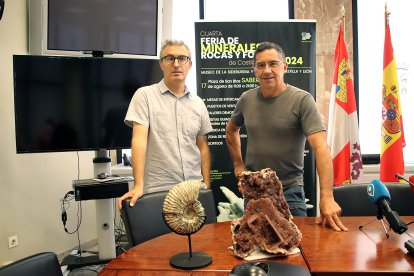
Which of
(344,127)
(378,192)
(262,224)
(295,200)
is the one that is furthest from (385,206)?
(344,127)

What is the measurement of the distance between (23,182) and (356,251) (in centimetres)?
291

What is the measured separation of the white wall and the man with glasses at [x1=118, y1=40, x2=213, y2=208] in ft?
4.81

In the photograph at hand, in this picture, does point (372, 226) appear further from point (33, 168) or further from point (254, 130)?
point (33, 168)

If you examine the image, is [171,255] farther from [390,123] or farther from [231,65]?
[390,123]

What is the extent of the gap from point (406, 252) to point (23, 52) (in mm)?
3276

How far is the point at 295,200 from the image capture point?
7.38ft

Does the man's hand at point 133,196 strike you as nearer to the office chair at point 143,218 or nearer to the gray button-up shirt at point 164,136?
the office chair at point 143,218

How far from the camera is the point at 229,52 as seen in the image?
3592mm

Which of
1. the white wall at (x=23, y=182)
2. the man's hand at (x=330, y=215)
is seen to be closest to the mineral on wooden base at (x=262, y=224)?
the man's hand at (x=330, y=215)

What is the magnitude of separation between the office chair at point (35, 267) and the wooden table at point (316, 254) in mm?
163

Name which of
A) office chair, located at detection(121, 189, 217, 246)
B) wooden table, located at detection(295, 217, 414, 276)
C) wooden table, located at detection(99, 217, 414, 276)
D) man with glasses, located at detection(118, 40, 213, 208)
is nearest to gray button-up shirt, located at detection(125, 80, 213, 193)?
man with glasses, located at detection(118, 40, 213, 208)

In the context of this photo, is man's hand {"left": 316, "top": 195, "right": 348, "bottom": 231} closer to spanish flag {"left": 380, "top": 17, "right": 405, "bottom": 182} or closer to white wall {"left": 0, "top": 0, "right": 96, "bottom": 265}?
spanish flag {"left": 380, "top": 17, "right": 405, "bottom": 182}

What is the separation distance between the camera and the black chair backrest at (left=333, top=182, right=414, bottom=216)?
217cm

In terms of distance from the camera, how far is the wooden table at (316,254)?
4.17ft
